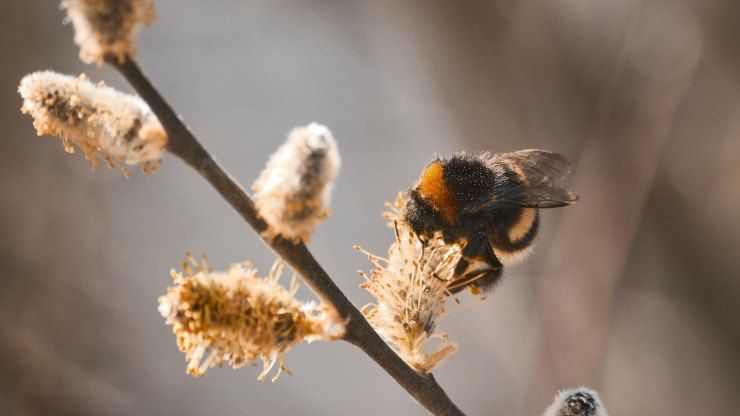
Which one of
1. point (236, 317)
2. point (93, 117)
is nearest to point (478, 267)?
point (236, 317)

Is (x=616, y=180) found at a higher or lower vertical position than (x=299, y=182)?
higher

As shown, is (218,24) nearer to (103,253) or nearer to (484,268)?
(103,253)

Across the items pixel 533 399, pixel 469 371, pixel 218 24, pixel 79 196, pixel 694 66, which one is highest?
pixel 218 24

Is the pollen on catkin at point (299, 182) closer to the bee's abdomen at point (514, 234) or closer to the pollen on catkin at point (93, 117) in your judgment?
the pollen on catkin at point (93, 117)

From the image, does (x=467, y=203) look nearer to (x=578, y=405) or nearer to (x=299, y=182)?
(x=578, y=405)

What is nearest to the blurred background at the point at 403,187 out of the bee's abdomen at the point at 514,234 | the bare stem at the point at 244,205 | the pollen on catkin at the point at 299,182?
the bee's abdomen at the point at 514,234

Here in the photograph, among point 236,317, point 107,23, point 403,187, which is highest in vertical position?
point 403,187

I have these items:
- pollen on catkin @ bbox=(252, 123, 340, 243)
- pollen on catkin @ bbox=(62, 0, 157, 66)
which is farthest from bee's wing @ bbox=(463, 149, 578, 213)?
pollen on catkin @ bbox=(62, 0, 157, 66)

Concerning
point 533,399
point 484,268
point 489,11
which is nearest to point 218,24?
point 489,11
